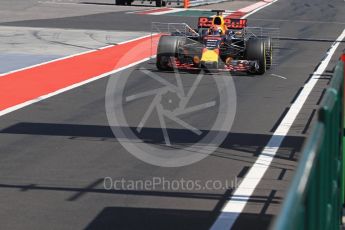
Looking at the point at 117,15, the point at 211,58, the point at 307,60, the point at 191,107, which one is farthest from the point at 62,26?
the point at 191,107

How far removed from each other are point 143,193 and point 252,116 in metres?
5.34

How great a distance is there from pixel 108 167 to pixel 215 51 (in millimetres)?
9341

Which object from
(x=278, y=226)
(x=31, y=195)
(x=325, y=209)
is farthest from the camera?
(x=31, y=195)

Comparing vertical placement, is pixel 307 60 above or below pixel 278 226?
below

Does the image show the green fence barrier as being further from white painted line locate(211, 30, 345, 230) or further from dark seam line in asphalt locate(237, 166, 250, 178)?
dark seam line in asphalt locate(237, 166, 250, 178)

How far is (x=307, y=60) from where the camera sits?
23.3 meters

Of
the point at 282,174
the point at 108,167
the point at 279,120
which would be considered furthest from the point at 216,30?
the point at 282,174

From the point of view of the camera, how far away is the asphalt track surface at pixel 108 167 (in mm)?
7559

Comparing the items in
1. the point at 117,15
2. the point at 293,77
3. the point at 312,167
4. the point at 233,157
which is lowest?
the point at 117,15

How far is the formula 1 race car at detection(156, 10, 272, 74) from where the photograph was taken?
18.6 m

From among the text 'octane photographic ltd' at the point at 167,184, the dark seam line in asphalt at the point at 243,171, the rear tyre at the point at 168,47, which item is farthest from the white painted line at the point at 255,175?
the rear tyre at the point at 168,47

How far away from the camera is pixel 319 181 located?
403 cm

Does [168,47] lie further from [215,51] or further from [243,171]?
[243,171]

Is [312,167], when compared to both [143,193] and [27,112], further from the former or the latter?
[27,112]
